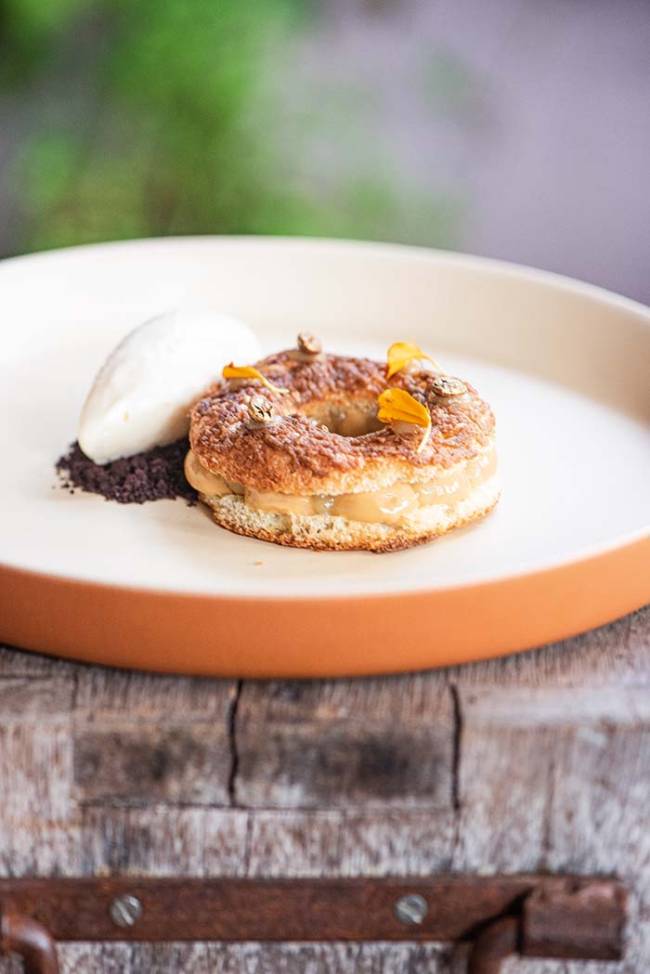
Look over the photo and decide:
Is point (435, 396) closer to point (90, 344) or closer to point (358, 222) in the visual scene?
point (90, 344)

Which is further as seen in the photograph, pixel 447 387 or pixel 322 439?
pixel 447 387

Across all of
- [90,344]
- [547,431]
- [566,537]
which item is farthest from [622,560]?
[90,344]

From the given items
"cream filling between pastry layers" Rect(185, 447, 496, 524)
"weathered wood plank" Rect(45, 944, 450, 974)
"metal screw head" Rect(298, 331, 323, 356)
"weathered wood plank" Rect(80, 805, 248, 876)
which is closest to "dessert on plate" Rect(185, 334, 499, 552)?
"cream filling between pastry layers" Rect(185, 447, 496, 524)

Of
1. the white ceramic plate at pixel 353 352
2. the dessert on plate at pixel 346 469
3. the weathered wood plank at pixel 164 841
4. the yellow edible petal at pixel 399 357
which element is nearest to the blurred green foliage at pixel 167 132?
the white ceramic plate at pixel 353 352

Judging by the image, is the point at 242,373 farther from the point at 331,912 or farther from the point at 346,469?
the point at 331,912

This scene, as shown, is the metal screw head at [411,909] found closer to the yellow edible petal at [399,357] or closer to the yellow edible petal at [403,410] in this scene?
the yellow edible petal at [403,410]

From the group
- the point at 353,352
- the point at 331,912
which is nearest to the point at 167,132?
the point at 353,352

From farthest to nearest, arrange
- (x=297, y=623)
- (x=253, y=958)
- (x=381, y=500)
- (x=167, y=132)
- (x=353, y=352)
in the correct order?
(x=167, y=132), (x=353, y=352), (x=381, y=500), (x=253, y=958), (x=297, y=623)
